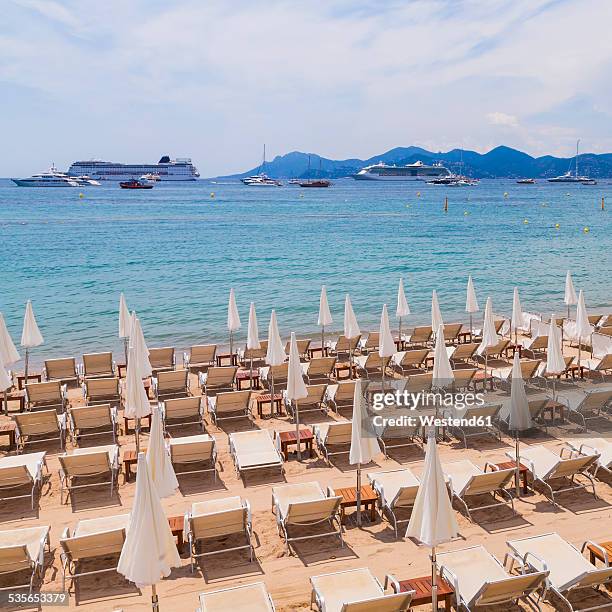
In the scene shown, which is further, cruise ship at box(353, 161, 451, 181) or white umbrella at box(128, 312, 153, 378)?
cruise ship at box(353, 161, 451, 181)

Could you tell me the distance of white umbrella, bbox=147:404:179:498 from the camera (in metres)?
6.01

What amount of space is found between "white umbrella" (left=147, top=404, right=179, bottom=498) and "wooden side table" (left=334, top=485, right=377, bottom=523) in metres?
2.16

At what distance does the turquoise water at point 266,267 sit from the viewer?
2202cm

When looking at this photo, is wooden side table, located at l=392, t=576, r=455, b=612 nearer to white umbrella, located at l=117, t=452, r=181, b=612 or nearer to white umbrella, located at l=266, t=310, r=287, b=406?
white umbrella, located at l=117, t=452, r=181, b=612

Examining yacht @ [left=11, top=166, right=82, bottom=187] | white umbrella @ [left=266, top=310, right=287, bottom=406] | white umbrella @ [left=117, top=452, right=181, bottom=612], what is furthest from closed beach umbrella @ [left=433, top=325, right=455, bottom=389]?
yacht @ [left=11, top=166, right=82, bottom=187]

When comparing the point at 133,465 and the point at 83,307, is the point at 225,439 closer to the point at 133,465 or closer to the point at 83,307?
the point at 133,465

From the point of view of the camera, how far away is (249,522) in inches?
268

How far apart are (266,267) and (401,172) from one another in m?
145

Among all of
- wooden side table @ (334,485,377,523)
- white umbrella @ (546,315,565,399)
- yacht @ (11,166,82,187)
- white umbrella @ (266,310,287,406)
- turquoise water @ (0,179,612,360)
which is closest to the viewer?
wooden side table @ (334,485,377,523)

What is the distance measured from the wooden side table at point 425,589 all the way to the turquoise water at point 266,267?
1342cm

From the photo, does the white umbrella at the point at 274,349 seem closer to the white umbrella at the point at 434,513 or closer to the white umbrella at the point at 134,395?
the white umbrella at the point at 134,395

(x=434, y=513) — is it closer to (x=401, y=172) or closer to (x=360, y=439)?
(x=360, y=439)

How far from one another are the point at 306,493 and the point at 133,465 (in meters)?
2.82

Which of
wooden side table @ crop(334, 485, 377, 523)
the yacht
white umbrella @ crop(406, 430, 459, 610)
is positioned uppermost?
the yacht
